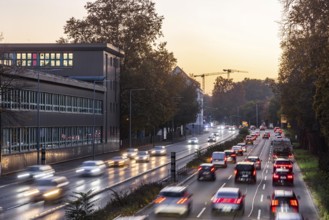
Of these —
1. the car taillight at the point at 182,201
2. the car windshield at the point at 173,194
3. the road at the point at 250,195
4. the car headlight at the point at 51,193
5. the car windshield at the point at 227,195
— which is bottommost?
the road at the point at 250,195

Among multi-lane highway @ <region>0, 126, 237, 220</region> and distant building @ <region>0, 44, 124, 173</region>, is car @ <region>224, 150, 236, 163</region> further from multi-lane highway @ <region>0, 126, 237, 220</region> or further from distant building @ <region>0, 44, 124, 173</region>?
distant building @ <region>0, 44, 124, 173</region>

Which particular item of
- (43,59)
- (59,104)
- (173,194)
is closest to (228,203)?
(173,194)

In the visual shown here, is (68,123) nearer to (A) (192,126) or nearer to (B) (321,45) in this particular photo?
(B) (321,45)

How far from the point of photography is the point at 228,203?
29.3 meters

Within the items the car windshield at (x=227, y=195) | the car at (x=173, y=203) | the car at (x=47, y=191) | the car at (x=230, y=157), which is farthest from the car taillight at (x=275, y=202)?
the car at (x=230, y=157)

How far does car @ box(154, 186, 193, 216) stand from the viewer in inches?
1118

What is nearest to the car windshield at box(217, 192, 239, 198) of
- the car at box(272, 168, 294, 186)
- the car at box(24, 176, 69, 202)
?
the car at box(24, 176, 69, 202)

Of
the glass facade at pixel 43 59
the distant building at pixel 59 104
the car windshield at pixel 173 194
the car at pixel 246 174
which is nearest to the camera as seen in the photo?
the car windshield at pixel 173 194

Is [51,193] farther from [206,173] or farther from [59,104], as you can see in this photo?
[59,104]

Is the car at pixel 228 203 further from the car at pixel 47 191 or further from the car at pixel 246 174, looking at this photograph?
A: the car at pixel 246 174

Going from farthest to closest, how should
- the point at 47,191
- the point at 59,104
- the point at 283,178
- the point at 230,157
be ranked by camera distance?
the point at 59,104 → the point at 230,157 → the point at 283,178 → the point at 47,191

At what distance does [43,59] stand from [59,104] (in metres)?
20.8

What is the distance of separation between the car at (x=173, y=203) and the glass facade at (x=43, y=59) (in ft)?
201

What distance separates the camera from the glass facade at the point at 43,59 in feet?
288
